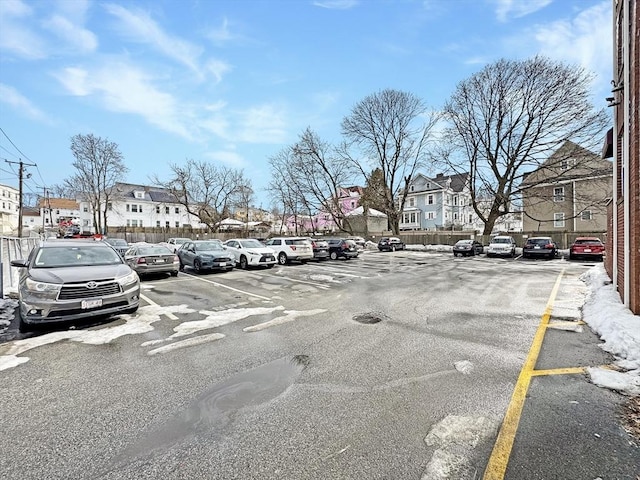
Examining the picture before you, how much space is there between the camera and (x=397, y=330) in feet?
19.3

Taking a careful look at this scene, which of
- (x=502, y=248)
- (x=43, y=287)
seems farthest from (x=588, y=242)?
(x=43, y=287)

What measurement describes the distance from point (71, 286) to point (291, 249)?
13740 mm

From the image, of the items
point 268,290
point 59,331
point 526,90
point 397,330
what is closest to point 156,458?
point 397,330

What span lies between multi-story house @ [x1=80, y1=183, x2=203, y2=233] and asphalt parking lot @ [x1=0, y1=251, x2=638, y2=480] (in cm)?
5483

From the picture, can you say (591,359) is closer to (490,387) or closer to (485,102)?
(490,387)

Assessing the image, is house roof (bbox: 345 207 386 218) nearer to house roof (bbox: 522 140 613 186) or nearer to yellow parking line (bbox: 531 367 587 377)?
house roof (bbox: 522 140 613 186)

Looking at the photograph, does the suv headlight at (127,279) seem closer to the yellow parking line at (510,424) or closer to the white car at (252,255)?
the yellow parking line at (510,424)

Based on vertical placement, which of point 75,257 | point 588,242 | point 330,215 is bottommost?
point 588,242

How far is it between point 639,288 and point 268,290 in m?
8.78

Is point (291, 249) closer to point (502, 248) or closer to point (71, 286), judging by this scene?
point (71, 286)

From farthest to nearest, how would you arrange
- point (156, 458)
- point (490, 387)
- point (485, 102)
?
point (485, 102) → point (490, 387) → point (156, 458)

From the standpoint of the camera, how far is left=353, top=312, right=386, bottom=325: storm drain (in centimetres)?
653

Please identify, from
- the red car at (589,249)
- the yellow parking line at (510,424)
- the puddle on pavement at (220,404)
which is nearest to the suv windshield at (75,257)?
the puddle on pavement at (220,404)

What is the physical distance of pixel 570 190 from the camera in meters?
35.5
